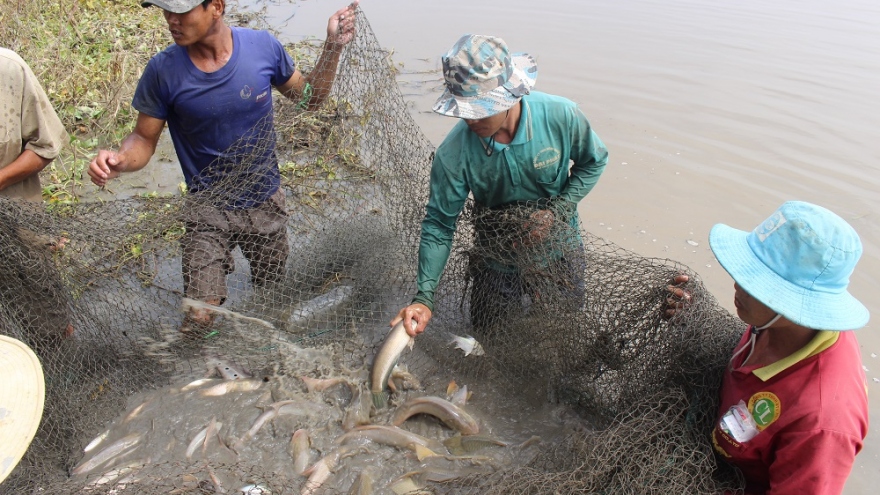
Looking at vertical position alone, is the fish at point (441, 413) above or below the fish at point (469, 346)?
below

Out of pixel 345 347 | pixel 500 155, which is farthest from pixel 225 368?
pixel 500 155

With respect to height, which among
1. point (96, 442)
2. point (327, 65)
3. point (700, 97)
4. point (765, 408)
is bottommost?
point (96, 442)

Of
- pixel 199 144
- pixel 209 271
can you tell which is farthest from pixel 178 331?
pixel 199 144

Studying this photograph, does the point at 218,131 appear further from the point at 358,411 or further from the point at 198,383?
the point at 358,411

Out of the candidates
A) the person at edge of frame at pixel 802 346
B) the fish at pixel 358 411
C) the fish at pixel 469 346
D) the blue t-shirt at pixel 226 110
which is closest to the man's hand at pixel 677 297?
the person at edge of frame at pixel 802 346

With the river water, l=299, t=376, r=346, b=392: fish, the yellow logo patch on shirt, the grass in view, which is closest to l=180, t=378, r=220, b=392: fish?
l=299, t=376, r=346, b=392: fish

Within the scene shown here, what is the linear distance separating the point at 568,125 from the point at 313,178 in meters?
2.49

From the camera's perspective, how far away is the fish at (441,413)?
3.53 meters

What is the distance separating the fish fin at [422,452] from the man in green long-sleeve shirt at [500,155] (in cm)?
69

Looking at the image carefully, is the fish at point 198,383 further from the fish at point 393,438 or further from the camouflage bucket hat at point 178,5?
the camouflage bucket hat at point 178,5

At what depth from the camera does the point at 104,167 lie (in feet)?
10.6

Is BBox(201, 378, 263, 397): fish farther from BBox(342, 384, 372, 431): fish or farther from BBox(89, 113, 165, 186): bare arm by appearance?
BBox(89, 113, 165, 186): bare arm

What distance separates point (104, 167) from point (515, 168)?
2223 millimetres

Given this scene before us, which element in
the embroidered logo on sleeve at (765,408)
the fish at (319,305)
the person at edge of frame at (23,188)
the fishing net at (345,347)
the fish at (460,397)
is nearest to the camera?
the embroidered logo on sleeve at (765,408)
